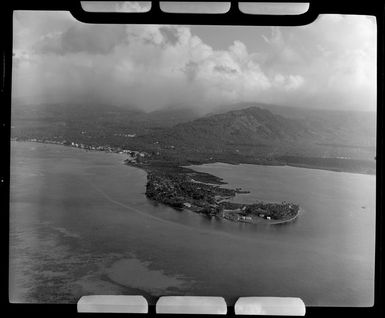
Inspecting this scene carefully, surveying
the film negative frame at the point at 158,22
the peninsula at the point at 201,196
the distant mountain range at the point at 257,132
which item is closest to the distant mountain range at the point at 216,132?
the distant mountain range at the point at 257,132

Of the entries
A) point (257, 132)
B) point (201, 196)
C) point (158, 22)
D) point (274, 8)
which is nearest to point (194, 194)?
point (201, 196)

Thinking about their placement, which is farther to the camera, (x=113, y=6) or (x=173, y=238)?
(x=173, y=238)

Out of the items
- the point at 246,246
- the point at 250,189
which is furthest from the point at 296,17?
the point at 246,246

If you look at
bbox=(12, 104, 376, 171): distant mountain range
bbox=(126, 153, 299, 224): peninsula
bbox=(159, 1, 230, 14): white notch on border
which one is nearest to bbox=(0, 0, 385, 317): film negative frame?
bbox=(159, 1, 230, 14): white notch on border

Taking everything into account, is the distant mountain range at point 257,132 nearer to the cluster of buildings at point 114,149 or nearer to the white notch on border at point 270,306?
the cluster of buildings at point 114,149

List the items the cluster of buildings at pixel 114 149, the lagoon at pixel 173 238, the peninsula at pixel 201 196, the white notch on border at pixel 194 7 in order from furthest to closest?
1. the cluster of buildings at pixel 114 149
2. the peninsula at pixel 201 196
3. the lagoon at pixel 173 238
4. the white notch on border at pixel 194 7

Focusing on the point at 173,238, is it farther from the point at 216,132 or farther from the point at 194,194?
the point at 216,132
